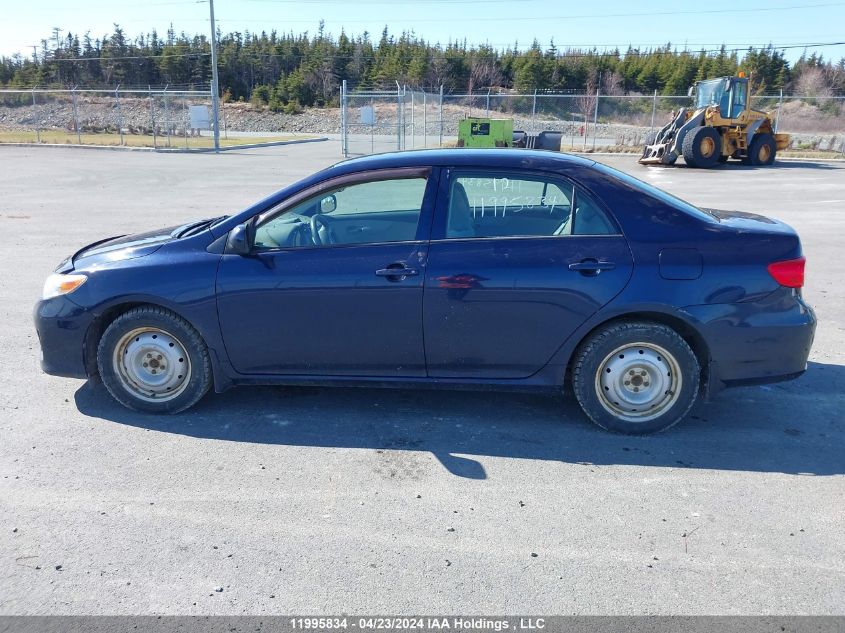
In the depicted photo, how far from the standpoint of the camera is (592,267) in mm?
4215

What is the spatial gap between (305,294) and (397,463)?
1.15 meters

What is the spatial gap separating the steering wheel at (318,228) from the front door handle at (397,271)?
43cm

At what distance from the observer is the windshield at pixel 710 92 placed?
25.9 metres

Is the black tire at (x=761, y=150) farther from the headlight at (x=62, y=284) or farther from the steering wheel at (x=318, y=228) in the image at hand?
the headlight at (x=62, y=284)

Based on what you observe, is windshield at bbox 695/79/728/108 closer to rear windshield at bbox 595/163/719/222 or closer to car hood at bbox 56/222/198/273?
rear windshield at bbox 595/163/719/222

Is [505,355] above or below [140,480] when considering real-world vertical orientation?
above

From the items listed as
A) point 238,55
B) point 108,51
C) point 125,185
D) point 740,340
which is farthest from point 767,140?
point 108,51

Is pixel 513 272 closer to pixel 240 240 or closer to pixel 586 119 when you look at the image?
pixel 240 240

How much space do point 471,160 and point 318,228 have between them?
1.05 metres

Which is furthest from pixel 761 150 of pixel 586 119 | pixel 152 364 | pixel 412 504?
pixel 412 504

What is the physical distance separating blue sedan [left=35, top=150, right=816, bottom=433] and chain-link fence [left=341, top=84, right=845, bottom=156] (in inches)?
1034

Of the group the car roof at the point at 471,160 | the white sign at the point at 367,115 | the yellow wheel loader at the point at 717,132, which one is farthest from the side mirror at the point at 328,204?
the white sign at the point at 367,115

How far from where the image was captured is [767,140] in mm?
26812

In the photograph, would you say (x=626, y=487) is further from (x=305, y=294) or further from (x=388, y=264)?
(x=305, y=294)
